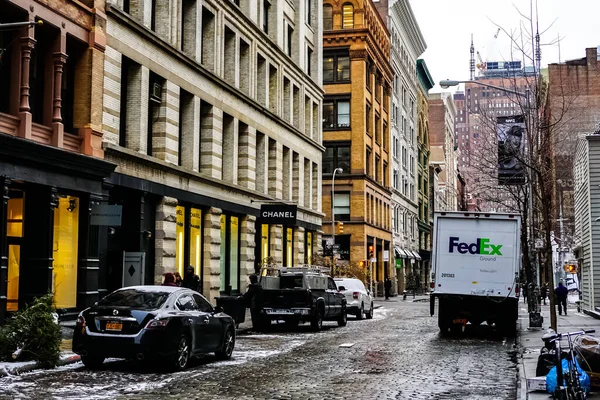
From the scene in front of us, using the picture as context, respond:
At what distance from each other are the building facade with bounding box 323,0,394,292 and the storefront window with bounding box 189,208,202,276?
31.5 meters

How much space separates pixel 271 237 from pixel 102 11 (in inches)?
761

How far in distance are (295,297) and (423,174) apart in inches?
2996

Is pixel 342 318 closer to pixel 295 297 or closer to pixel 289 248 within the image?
pixel 295 297

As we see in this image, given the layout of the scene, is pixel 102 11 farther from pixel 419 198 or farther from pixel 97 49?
pixel 419 198

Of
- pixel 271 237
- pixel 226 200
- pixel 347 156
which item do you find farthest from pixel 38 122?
pixel 347 156

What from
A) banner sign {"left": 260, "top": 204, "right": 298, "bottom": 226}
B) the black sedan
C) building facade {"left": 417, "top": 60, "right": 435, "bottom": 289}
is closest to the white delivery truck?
the black sedan

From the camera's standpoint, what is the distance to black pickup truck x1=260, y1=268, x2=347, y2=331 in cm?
2531

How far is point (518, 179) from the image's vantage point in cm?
2694

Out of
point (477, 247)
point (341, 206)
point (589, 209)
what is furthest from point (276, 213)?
point (341, 206)

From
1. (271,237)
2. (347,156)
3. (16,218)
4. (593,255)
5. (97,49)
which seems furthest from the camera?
(347,156)

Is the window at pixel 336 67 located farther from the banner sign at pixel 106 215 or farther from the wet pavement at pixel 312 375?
the wet pavement at pixel 312 375

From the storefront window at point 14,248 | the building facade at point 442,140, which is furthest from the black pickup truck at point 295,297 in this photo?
the building facade at point 442,140

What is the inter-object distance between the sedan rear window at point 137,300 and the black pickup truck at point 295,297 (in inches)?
413

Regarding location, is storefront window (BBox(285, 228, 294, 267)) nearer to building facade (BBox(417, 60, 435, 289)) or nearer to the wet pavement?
the wet pavement
